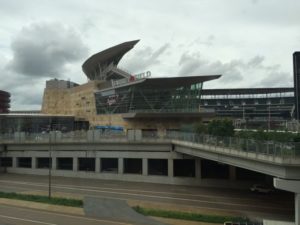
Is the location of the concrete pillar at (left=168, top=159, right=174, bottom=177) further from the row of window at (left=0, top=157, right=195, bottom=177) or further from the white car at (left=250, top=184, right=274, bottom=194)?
the white car at (left=250, top=184, right=274, bottom=194)

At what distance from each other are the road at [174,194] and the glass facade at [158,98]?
49.6 meters

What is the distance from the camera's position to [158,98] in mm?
111500

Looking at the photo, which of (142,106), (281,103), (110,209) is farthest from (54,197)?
(281,103)

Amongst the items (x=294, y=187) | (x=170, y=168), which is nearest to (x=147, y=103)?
(x=170, y=168)

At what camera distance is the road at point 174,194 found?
135 ft

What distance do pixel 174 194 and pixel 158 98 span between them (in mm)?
63206

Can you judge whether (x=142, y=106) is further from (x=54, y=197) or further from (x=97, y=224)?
(x=97, y=224)

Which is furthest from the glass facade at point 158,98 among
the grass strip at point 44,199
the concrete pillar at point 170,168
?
the grass strip at point 44,199

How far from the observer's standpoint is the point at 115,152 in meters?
64.6

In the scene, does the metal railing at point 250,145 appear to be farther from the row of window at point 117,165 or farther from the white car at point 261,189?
the white car at point 261,189

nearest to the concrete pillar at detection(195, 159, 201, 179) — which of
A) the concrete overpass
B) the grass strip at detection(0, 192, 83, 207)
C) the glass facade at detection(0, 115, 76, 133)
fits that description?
the concrete overpass

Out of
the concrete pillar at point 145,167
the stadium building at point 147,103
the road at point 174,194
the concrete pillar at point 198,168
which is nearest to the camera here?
the road at point 174,194

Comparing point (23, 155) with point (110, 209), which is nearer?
point (110, 209)

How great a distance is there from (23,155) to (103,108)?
54059 mm
